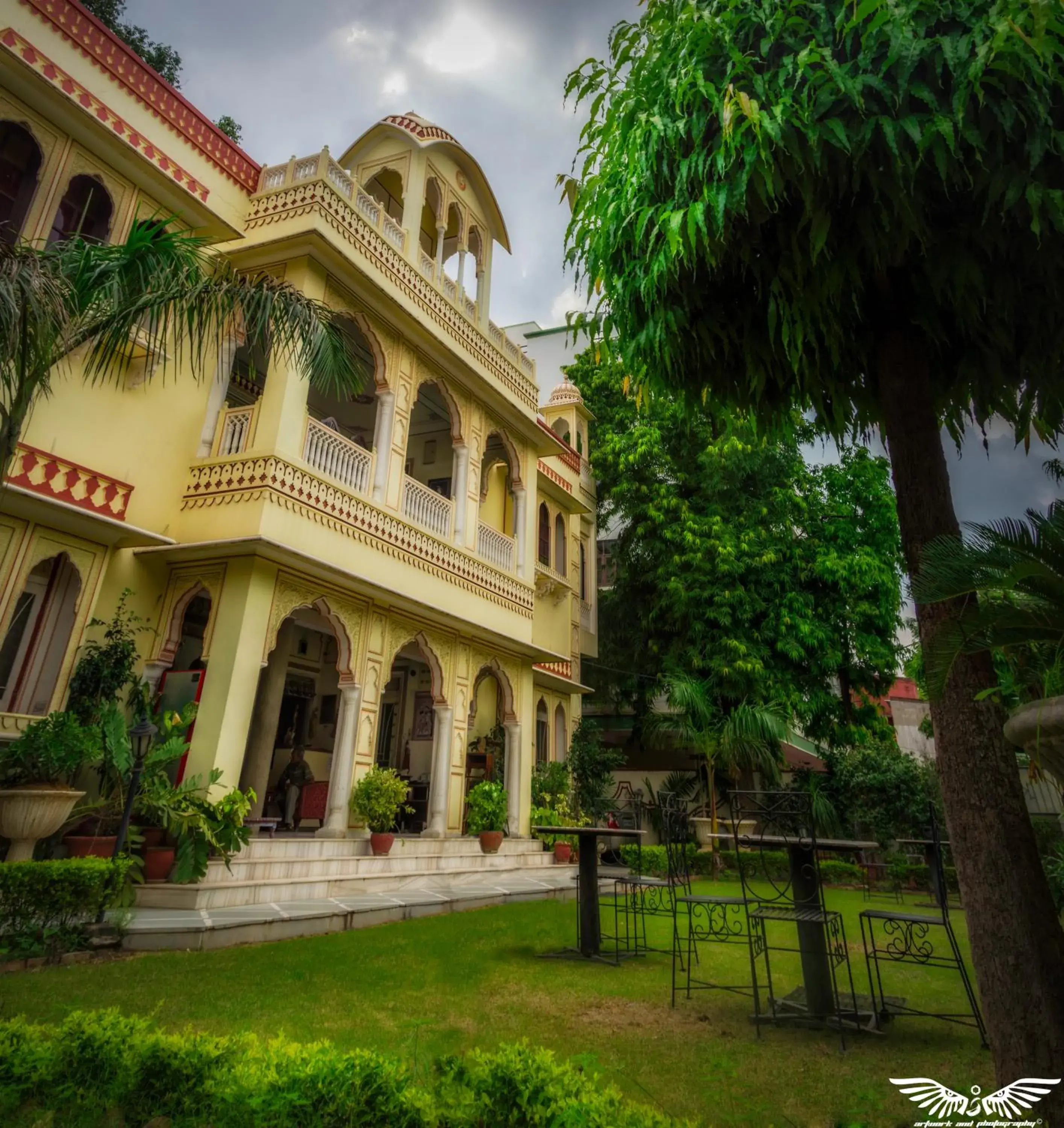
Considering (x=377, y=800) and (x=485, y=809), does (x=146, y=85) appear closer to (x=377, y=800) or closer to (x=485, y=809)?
(x=377, y=800)

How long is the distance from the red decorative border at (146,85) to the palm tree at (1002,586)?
10827 mm

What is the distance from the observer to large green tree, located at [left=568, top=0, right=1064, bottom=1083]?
114 inches

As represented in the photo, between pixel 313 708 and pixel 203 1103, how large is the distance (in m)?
12.7

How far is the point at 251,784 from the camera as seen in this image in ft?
29.7

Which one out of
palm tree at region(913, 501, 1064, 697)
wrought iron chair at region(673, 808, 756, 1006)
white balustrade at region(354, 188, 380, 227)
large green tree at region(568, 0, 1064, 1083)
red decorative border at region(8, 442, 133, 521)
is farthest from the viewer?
white balustrade at region(354, 188, 380, 227)

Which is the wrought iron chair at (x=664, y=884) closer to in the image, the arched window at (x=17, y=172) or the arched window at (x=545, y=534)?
the arched window at (x=17, y=172)

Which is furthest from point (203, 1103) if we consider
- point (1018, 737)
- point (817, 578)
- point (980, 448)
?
point (817, 578)

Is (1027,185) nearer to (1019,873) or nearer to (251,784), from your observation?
(1019,873)

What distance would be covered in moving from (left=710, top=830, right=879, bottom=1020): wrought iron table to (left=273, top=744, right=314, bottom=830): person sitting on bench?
9.36 m

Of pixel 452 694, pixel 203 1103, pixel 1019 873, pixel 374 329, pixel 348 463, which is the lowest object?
pixel 203 1103

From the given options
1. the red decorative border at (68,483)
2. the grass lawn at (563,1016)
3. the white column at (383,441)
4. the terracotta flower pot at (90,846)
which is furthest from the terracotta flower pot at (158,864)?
the white column at (383,441)

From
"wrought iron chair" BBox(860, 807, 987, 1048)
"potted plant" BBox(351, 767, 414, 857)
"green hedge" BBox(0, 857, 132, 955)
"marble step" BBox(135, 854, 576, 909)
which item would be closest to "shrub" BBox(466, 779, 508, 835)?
"marble step" BBox(135, 854, 576, 909)

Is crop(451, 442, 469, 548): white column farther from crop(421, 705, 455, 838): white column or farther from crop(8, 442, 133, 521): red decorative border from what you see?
crop(8, 442, 133, 521): red decorative border
